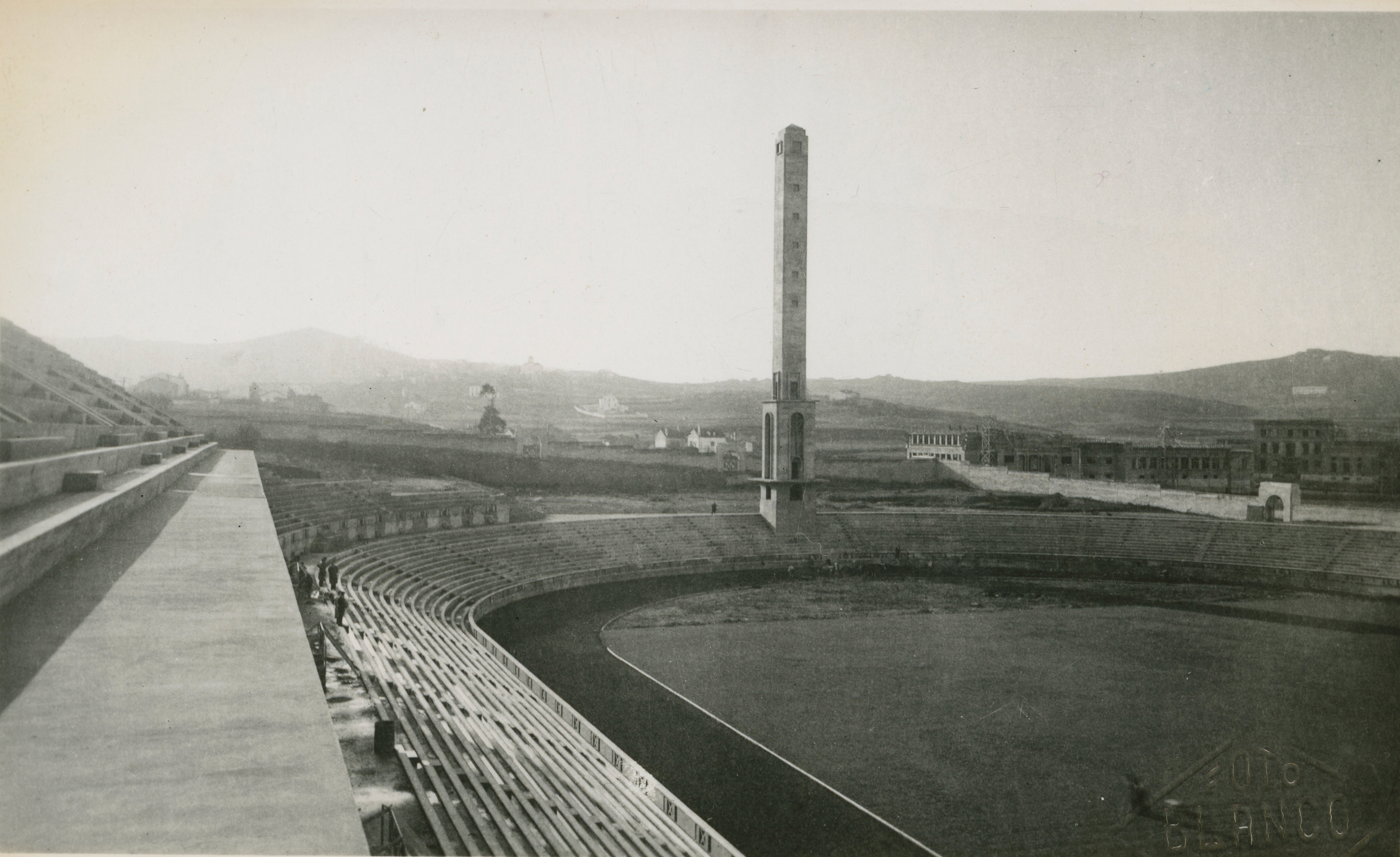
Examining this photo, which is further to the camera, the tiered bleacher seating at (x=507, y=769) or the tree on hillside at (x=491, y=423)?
the tree on hillside at (x=491, y=423)

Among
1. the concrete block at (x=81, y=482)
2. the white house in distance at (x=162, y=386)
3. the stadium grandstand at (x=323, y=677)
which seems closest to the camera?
the stadium grandstand at (x=323, y=677)

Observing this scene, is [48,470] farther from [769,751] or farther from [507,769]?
[769,751]

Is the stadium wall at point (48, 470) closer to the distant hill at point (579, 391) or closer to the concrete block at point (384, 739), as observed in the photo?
the concrete block at point (384, 739)

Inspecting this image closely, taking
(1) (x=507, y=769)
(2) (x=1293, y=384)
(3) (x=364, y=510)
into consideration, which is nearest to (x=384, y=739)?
(1) (x=507, y=769)

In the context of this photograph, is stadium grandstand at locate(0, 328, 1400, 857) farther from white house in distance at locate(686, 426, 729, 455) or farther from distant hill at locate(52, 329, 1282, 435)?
white house in distance at locate(686, 426, 729, 455)

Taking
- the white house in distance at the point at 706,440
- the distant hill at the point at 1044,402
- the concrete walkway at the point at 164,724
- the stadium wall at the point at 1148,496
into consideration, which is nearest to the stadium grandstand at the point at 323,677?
the concrete walkway at the point at 164,724

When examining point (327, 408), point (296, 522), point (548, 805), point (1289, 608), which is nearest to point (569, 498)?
point (327, 408)
